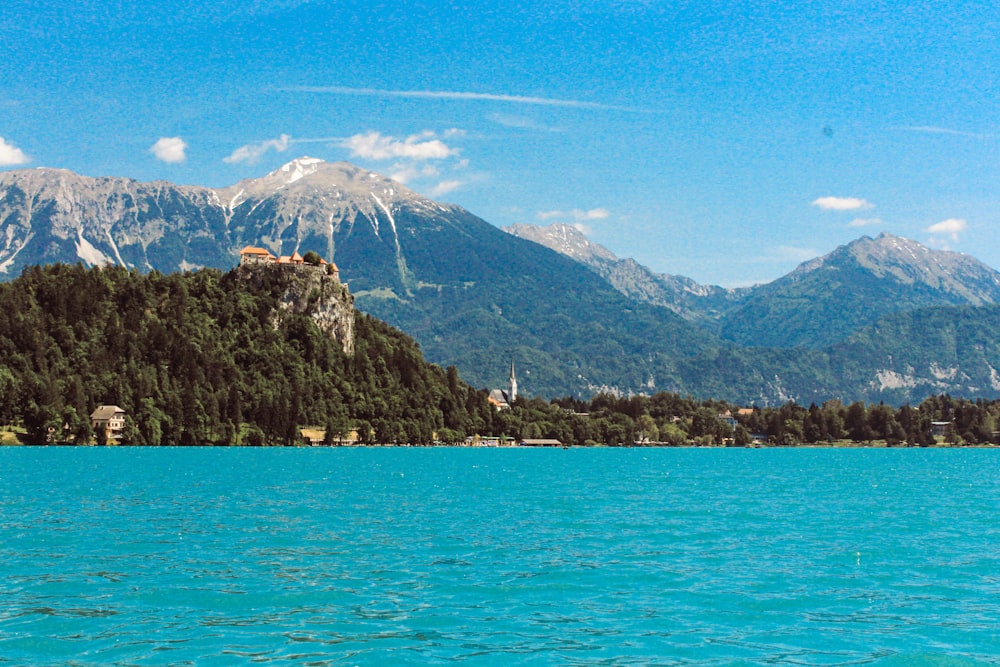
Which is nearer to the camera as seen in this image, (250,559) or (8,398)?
(250,559)

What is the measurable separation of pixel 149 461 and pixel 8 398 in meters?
70.7

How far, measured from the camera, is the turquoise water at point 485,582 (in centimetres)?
2794

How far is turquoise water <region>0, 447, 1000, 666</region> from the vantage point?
2794 cm

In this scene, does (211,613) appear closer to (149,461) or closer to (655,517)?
(655,517)

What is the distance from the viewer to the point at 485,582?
Result: 124 feet

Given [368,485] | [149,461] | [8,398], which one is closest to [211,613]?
[368,485]

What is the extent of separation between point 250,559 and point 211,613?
37.0 feet

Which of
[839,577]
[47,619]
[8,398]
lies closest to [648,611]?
[839,577]

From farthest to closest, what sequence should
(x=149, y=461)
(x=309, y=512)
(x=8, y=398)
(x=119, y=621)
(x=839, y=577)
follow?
(x=8, y=398)
(x=149, y=461)
(x=309, y=512)
(x=839, y=577)
(x=119, y=621)

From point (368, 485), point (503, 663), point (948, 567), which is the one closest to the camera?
point (503, 663)

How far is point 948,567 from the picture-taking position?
44.9m

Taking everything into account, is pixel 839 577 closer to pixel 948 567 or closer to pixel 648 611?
pixel 948 567

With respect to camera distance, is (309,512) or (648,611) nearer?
(648,611)

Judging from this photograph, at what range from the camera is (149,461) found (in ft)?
453
